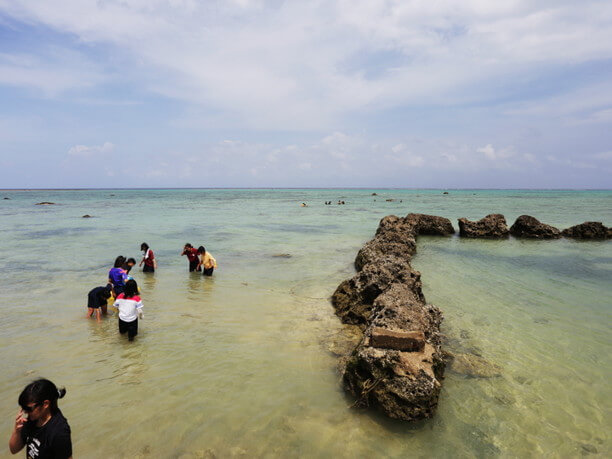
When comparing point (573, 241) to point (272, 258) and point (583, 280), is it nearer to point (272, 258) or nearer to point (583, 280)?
point (583, 280)

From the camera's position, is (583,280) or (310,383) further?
(583,280)

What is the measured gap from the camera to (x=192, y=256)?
11844 mm

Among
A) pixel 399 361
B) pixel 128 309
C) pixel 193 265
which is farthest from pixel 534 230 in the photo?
pixel 128 309

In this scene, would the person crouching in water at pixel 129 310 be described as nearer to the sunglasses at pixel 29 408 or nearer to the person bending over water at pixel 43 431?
the person bending over water at pixel 43 431

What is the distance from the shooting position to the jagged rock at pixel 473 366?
17.8 ft

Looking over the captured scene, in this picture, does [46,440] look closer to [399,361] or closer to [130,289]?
[399,361]

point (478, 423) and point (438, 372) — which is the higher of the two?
point (438, 372)

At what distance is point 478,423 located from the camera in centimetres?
433

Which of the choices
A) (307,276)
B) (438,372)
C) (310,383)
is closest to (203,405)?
(310,383)

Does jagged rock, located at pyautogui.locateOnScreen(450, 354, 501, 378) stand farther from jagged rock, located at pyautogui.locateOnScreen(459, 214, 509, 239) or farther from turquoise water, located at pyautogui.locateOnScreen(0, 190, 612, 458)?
jagged rock, located at pyautogui.locateOnScreen(459, 214, 509, 239)

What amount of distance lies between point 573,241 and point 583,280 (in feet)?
32.0

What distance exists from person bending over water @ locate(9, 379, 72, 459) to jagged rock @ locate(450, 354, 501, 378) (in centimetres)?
524

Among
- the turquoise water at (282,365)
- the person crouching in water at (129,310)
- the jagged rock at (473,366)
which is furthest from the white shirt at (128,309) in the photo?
the jagged rock at (473,366)

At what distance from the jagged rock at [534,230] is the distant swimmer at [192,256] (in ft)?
61.4
